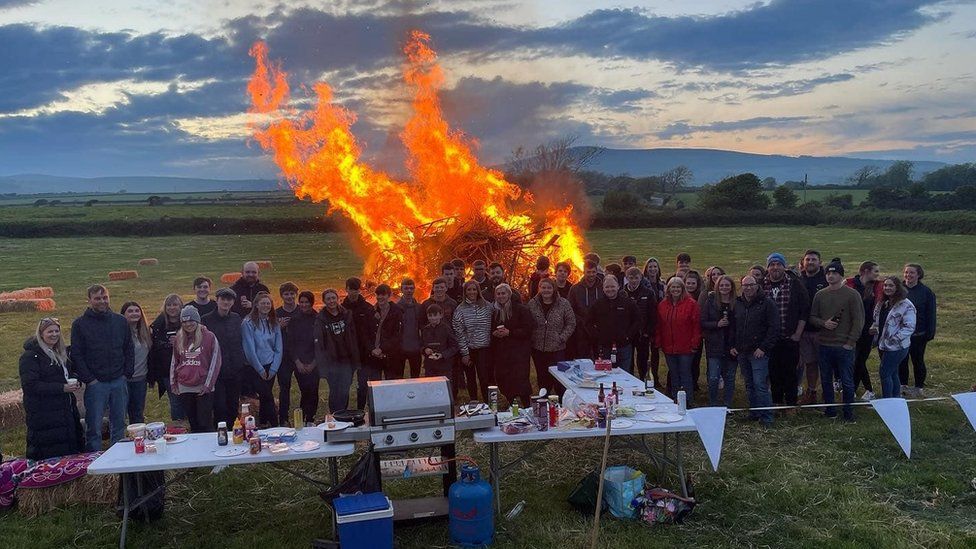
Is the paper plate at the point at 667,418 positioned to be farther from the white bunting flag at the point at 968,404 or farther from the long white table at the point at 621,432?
the white bunting flag at the point at 968,404

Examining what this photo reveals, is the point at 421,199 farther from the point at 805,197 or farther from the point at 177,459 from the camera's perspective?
the point at 805,197

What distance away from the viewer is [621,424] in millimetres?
6977

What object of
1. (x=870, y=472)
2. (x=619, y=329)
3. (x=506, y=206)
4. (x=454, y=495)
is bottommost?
(x=870, y=472)

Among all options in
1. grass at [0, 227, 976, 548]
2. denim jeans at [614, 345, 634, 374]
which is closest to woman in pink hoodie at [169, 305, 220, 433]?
grass at [0, 227, 976, 548]

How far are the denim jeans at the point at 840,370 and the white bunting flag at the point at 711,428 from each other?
3.34m

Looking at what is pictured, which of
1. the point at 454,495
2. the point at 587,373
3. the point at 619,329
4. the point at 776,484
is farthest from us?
the point at 619,329

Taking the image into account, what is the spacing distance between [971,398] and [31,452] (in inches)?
434

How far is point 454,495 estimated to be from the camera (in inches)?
244

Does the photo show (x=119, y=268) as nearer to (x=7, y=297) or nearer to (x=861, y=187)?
(x=7, y=297)

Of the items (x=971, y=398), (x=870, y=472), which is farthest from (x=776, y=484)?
(x=971, y=398)

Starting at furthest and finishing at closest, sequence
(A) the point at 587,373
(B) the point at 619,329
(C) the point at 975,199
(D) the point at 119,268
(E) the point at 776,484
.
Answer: (C) the point at 975,199 < (D) the point at 119,268 < (B) the point at 619,329 < (A) the point at 587,373 < (E) the point at 776,484

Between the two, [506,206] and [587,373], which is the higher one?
[506,206]

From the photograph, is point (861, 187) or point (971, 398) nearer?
point (971, 398)

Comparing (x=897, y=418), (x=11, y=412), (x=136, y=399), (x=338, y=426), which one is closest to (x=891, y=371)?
(x=897, y=418)
